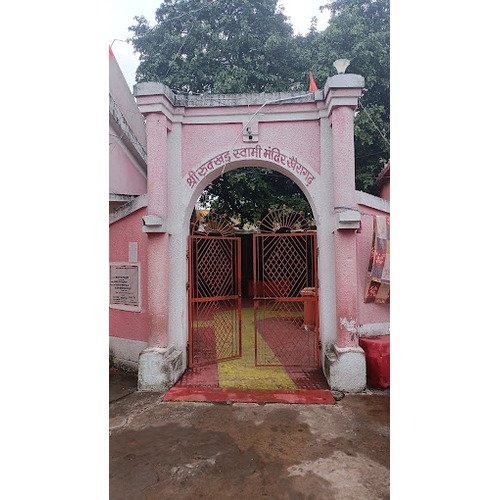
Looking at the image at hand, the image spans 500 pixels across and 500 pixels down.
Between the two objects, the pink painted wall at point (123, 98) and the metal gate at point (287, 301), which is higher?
the pink painted wall at point (123, 98)

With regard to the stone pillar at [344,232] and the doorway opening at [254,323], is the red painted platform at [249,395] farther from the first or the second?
the stone pillar at [344,232]

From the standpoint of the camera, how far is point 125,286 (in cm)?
612

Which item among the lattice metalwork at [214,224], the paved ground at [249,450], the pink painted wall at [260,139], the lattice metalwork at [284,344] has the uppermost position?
the pink painted wall at [260,139]

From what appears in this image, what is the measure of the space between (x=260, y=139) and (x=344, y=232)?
1.99 m

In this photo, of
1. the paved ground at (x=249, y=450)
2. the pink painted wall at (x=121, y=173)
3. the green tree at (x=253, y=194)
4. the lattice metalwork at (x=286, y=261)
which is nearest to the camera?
the paved ground at (x=249, y=450)

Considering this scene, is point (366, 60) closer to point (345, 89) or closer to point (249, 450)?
point (345, 89)

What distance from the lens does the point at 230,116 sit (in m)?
5.65

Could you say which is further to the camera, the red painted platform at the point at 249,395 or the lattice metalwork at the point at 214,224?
the lattice metalwork at the point at 214,224

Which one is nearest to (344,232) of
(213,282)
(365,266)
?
(365,266)

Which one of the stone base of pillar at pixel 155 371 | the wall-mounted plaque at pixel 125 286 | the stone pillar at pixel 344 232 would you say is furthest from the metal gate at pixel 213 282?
the stone pillar at pixel 344 232

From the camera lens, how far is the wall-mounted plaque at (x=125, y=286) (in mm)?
5992

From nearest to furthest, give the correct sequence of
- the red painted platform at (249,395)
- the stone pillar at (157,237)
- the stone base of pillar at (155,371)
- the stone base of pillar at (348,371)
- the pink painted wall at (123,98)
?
the red painted platform at (249,395)
the stone base of pillar at (348,371)
the stone base of pillar at (155,371)
the stone pillar at (157,237)
the pink painted wall at (123,98)

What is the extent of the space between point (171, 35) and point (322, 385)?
1078 centimetres

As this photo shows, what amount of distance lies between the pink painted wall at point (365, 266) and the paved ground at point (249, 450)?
3.79 feet
